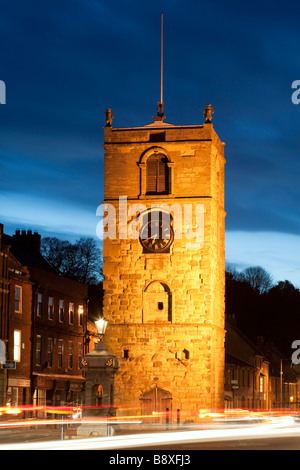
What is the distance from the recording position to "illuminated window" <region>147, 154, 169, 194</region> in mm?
56031

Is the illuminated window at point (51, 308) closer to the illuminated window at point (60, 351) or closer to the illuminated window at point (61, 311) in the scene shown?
the illuminated window at point (61, 311)

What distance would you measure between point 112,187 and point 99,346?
2290 cm

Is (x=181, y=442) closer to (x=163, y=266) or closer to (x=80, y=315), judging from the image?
(x=163, y=266)

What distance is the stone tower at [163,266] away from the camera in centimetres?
5416

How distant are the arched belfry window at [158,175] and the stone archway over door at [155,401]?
36.2ft

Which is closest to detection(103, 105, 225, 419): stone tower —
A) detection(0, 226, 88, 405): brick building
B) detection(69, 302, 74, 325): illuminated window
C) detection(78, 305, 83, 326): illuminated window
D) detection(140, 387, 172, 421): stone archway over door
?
detection(140, 387, 172, 421): stone archway over door

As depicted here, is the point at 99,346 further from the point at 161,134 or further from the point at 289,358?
the point at 289,358

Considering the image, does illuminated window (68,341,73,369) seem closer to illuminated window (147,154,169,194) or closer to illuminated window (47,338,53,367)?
illuminated window (47,338,53,367)

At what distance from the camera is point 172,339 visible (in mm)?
54438

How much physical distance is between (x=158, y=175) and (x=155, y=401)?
12.5 meters

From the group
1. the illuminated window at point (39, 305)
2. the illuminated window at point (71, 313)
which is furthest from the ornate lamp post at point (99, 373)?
the illuminated window at point (71, 313)

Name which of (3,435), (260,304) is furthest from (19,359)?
(260,304)

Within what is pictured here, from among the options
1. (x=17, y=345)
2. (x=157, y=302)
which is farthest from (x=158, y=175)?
(x=17, y=345)

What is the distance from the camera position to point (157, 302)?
55.2 meters
